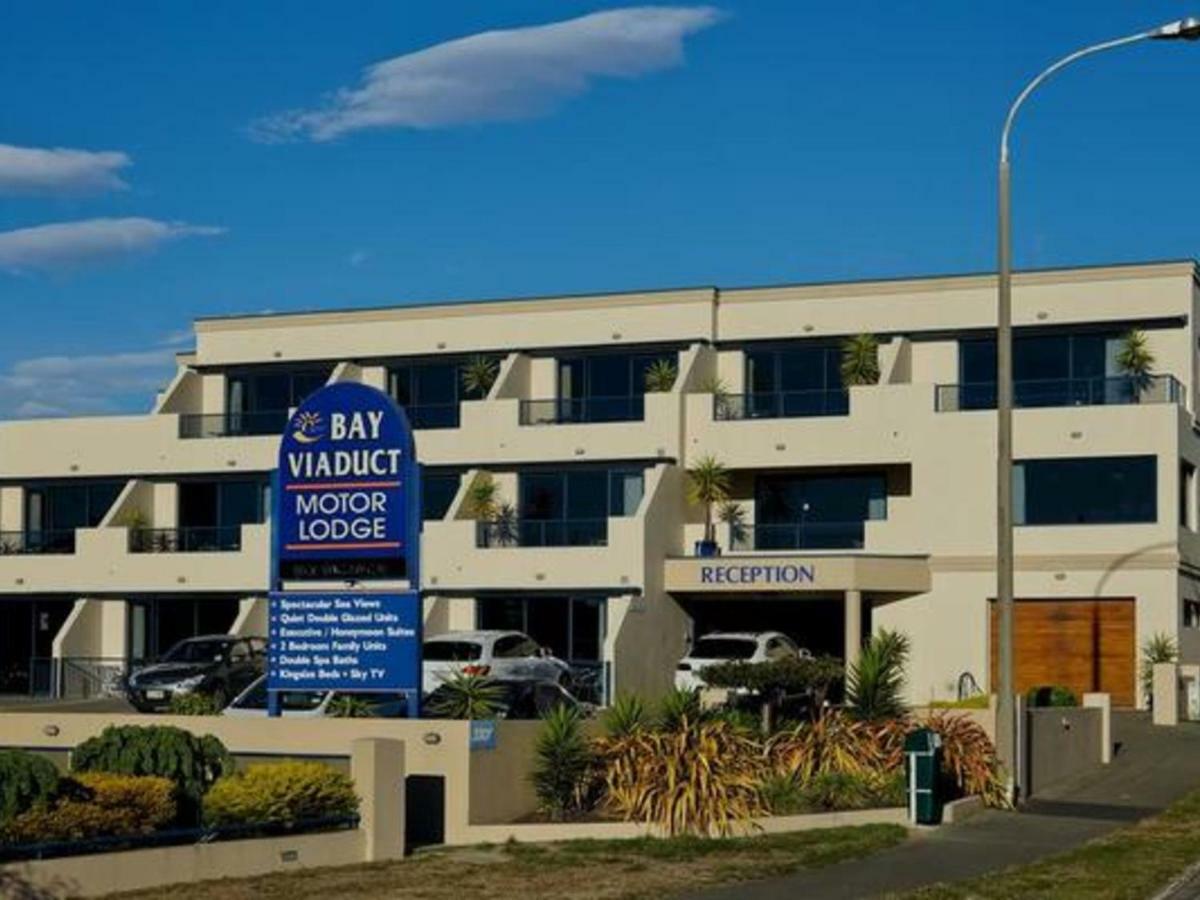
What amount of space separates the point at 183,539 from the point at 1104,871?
117 feet

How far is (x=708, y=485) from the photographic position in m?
47.5

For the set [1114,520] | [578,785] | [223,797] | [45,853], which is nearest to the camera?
[45,853]

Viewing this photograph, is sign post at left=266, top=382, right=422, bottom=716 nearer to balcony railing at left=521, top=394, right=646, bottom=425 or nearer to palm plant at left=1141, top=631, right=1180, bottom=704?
palm plant at left=1141, top=631, right=1180, bottom=704

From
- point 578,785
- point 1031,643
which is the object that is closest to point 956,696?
point 1031,643

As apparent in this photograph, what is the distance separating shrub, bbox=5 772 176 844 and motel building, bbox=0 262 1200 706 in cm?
2125

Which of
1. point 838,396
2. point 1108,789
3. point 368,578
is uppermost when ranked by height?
point 838,396

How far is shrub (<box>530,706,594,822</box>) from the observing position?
23.5 metres

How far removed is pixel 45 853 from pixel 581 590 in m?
29.7

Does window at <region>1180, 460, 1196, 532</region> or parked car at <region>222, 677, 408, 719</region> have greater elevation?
window at <region>1180, 460, 1196, 532</region>

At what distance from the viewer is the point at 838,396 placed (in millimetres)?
48250

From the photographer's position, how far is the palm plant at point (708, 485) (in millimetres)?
47469

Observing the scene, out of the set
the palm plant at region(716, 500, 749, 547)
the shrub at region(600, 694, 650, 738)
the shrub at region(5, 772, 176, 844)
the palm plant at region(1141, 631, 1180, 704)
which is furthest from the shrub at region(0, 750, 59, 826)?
the palm plant at region(716, 500, 749, 547)

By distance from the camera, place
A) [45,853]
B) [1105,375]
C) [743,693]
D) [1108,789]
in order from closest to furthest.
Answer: [45,853]
[1108,789]
[743,693]
[1105,375]

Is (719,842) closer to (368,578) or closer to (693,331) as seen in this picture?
(368,578)
